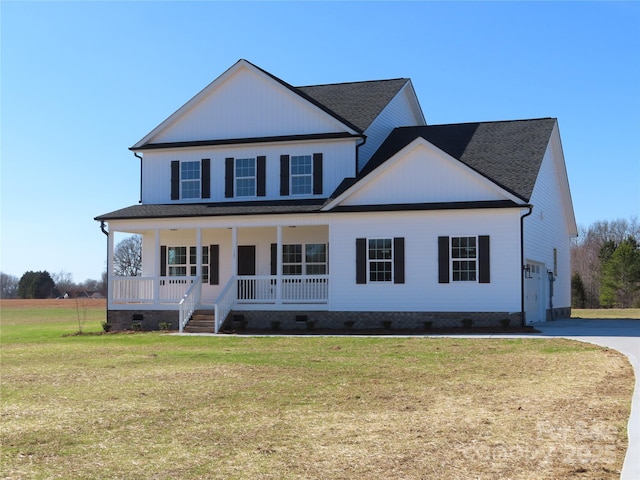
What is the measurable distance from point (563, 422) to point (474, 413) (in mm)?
1227

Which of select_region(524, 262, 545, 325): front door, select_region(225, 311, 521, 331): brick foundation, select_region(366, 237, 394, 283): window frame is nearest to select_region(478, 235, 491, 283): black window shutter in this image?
select_region(225, 311, 521, 331): brick foundation

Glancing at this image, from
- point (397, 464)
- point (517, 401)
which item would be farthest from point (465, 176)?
point (397, 464)

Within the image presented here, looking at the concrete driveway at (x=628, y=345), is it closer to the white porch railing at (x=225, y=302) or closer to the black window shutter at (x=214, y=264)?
the white porch railing at (x=225, y=302)

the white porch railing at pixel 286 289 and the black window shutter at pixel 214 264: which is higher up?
the black window shutter at pixel 214 264

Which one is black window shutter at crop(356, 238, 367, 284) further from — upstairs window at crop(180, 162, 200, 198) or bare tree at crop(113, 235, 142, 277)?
bare tree at crop(113, 235, 142, 277)

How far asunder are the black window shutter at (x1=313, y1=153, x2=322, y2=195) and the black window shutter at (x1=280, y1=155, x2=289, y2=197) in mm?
1101

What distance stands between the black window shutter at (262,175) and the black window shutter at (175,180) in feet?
11.5

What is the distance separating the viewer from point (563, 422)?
9.43 meters

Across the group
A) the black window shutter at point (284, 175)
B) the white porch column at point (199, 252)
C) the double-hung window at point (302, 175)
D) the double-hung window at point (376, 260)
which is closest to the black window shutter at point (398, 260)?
the double-hung window at point (376, 260)

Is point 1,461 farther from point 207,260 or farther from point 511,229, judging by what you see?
point 207,260

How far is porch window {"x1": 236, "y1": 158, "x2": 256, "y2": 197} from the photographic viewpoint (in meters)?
31.1

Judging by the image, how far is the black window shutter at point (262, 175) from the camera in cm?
3081

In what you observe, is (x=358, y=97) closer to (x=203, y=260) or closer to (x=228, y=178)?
(x=228, y=178)

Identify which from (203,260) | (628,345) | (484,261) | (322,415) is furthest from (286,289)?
(322,415)
